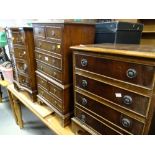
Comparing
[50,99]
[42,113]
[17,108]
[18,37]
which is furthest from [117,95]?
[17,108]

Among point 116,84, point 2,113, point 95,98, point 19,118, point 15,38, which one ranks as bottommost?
point 2,113

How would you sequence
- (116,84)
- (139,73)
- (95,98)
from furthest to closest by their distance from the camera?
1. (95,98)
2. (116,84)
3. (139,73)

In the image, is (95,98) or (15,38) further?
(15,38)

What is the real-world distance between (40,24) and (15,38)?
54 cm

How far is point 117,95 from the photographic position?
77cm

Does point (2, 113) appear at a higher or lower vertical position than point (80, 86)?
lower

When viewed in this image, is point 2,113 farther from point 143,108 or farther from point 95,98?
point 143,108

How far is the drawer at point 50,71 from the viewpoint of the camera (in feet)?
3.74

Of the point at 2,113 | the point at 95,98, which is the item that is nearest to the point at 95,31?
the point at 95,98

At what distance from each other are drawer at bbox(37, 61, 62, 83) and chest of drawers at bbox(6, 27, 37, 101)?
0.19m

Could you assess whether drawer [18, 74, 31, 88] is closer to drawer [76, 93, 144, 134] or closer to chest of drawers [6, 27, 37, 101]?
chest of drawers [6, 27, 37, 101]

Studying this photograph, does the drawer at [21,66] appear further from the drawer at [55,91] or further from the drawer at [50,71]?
the drawer at [55,91]

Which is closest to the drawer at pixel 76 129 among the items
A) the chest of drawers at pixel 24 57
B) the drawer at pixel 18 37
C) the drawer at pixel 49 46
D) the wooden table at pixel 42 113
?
the wooden table at pixel 42 113
